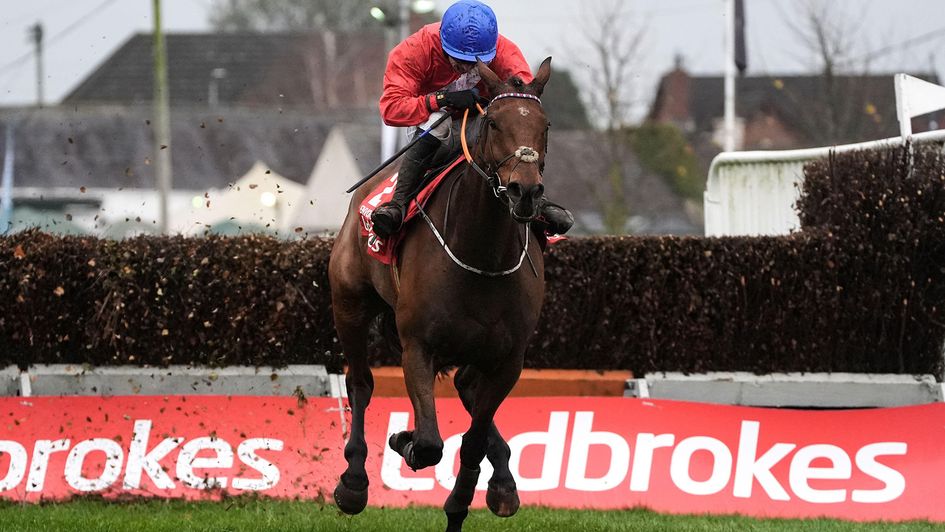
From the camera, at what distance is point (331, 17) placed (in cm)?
6625

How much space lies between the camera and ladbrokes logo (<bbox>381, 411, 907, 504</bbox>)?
8078 millimetres

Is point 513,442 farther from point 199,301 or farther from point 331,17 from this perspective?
point 331,17

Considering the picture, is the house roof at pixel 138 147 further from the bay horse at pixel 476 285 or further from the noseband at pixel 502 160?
the noseband at pixel 502 160

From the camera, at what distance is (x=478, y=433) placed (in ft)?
21.0

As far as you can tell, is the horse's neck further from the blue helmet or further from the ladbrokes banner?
the ladbrokes banner

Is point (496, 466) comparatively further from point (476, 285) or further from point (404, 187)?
point (404, 187)

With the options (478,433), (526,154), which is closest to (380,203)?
(478,433)

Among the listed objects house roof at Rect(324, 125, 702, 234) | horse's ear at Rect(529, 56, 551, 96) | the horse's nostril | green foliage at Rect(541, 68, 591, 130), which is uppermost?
horse's ear at Rect(529, 56, 551, 96)

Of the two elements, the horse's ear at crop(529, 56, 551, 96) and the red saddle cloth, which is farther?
the red saddle cloth

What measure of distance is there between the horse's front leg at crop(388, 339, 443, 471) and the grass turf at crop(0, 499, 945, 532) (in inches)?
44.3

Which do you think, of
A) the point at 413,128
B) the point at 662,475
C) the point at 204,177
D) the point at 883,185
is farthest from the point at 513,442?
the point at 204,177

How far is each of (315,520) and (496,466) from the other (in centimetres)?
127

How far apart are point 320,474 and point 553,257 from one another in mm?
2564

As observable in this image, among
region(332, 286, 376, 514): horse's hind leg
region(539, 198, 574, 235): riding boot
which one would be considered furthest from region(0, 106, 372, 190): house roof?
region(539, 198, 574, 235): riding boot
